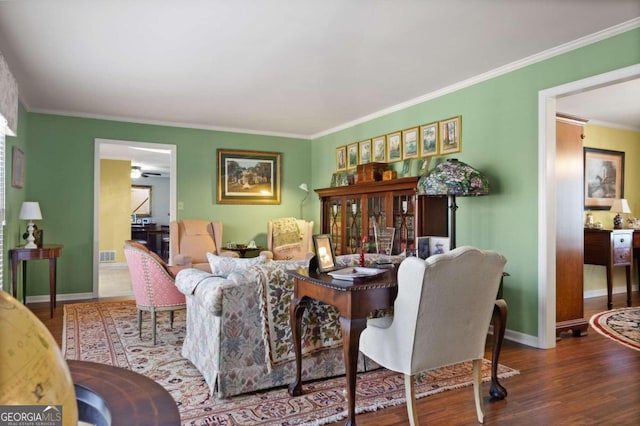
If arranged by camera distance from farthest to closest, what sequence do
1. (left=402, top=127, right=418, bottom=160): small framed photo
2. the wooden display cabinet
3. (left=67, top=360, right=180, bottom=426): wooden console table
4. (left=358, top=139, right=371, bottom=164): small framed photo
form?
(left=358, top=139, right=371, bottom=164): small framed photo < (left=402, top=127, right=418, bottom=160): small framed photo < the wooden display cabinet < (left=67, top=360, right=180, bottom=426): wooden console table

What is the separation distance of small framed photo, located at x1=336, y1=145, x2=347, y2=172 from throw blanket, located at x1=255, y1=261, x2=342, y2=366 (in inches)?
157

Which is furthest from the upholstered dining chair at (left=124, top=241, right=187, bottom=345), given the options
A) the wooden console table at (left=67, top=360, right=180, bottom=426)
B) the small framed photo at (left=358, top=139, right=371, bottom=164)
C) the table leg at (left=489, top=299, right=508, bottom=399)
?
the small framed photo at (left=358, top=139, right=371, bottom=164)

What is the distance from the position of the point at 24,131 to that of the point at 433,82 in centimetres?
502

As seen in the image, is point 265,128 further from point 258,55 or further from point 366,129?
point 258,55

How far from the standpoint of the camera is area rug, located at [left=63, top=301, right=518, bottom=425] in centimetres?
247

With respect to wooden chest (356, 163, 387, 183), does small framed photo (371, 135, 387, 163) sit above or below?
above

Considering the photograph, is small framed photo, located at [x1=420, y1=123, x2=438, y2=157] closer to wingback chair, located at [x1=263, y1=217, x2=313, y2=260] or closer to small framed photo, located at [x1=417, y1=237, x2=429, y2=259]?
small framed photo, located at [x1=417, y1=237, x2=429, y2=259]

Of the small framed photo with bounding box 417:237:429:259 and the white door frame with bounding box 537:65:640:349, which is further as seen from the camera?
the white door frame with bounding box 537:65:640:349

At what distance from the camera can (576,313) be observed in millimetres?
4223

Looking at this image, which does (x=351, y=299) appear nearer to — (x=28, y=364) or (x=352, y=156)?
(x=28, y=364)

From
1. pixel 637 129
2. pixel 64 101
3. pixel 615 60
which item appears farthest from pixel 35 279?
pixel 637 129

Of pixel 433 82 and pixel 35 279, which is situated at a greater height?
pixel 433 82

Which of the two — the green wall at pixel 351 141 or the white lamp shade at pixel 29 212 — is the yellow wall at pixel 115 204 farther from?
the white lamp shade at pixel 29 212

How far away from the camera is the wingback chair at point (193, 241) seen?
6.22 meters
